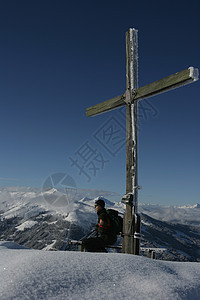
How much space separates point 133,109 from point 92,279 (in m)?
4.84

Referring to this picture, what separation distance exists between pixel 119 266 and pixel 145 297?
79 cm

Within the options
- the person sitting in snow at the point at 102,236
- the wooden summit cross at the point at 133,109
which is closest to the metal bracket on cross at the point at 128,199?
the wooden summit cross at the point at 133,109

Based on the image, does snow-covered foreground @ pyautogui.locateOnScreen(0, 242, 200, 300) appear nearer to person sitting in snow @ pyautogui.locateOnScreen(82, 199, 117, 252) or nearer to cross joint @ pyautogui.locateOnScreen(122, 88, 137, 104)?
person sitting in snow @ pyautogui.locateOnScreen(82, 199, 117, 252)

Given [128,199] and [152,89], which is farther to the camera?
[152,89]

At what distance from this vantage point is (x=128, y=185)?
21.1ft

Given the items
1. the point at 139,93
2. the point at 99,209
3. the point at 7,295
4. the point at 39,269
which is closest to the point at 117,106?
the point at 139,93

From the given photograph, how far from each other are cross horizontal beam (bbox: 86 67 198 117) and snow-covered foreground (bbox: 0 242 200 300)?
160 inches

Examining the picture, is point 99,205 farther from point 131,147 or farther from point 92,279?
point 92,279

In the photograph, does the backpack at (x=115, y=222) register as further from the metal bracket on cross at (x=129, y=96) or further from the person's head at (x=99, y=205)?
the metal bracket on cross at (x=129, y=96)

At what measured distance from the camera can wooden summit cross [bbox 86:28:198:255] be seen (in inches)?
232

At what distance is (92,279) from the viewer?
9.62 feet

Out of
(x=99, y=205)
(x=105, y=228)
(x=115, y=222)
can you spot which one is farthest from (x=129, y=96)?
(x=105, y=228)

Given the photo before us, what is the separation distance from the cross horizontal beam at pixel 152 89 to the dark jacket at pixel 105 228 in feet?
10.8

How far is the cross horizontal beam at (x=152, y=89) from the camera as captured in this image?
5.46 m
